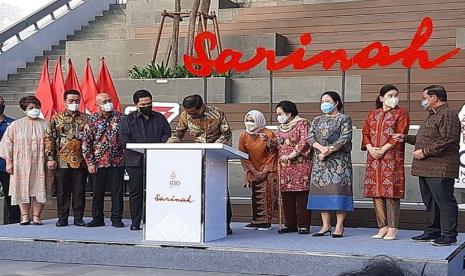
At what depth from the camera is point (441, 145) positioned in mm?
5750

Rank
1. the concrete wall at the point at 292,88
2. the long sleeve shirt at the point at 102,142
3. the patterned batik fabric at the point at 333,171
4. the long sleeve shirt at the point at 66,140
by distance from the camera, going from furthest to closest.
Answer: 1. the concrete wall at the point at 292,88
2. the long sleeve shirt at the point at 66,140
3. the long sleeve shirt at the point at 102,142
4. the patterned batik fabric at the point at 333,171

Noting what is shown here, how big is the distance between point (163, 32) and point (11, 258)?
8369 millimetres

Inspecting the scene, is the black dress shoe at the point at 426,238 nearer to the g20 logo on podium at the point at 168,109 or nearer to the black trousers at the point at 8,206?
the black trousers at the point at 8,206

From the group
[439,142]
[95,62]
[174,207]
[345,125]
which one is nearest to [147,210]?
[174,207]

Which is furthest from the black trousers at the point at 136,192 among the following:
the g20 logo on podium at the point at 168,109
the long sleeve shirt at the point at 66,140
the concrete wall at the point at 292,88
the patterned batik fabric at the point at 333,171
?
the concrete wall at the point at 292,88

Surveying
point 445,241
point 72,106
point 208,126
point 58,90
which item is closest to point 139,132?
point 208,126

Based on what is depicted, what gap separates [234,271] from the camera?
5.64 m

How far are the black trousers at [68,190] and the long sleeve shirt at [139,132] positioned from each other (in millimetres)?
658

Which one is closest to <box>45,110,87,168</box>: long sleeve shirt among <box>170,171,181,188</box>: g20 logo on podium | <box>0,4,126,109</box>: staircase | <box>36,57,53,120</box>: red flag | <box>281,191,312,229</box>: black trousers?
<box>170,171,181,188</box>: g20 logo on podium

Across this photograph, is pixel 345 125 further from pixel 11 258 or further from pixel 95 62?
pixel 95 62

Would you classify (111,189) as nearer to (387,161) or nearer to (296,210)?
(296,210)

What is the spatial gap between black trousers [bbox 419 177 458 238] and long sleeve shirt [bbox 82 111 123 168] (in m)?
3.10

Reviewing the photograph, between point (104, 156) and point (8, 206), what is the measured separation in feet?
5.87

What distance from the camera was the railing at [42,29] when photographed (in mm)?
14930
